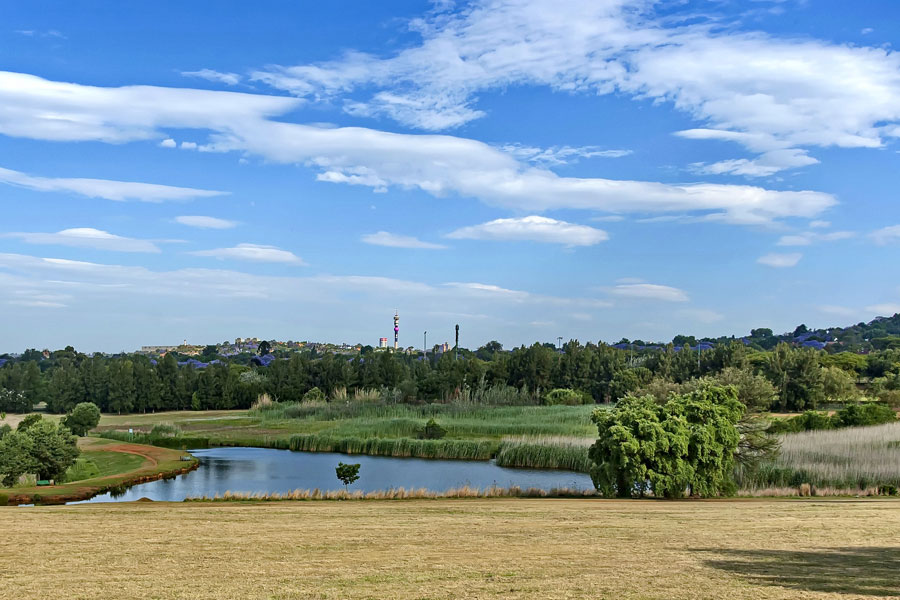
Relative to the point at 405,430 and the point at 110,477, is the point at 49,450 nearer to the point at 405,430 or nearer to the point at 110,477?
the point at 110,477

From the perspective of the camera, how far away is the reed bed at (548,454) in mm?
47719

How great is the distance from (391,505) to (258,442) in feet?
152

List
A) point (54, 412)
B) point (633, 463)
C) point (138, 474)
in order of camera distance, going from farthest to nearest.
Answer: point (54, 412)
point (138, 474)
point (633, 463)

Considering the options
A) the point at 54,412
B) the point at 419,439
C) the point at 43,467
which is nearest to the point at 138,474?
the point at 43,467

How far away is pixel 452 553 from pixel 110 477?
34.0 metres

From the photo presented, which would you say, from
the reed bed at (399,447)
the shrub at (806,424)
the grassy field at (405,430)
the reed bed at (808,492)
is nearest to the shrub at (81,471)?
the reed bed at (399,447)

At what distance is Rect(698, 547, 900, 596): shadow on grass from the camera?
11.5 meters

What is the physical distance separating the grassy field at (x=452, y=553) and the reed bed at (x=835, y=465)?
11.3 meters

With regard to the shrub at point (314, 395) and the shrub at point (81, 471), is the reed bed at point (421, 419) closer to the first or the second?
the shrub at point (314, 395)

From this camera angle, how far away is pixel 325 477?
45438 mm

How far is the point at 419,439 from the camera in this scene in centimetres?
6044

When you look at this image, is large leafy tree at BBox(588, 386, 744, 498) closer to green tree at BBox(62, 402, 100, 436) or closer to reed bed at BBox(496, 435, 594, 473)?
reed bed at BBox(496, 435, 594, 473)

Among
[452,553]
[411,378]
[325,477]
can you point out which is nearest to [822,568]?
[452,553]

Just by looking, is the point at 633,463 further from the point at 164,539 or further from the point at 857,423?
the point at 857,423
